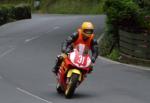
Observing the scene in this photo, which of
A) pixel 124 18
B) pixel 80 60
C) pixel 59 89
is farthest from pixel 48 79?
pixel 124 18

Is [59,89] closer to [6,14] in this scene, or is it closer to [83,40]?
[83,40]

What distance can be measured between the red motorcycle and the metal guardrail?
764 cm

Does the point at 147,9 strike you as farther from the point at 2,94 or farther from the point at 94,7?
the point at 94,7

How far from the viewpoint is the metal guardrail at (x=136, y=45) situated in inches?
870

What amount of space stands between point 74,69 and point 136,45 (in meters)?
8.69

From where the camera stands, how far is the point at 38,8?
77.2 m

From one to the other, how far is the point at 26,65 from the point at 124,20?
423 cm

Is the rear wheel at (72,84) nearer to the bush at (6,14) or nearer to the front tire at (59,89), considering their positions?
the front tire at (59,89)

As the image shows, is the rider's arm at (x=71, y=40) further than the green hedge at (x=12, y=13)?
No

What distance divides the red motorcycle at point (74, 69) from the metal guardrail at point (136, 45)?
7639 millimetres

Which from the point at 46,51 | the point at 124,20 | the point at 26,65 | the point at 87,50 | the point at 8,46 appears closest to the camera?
the point at 87,50

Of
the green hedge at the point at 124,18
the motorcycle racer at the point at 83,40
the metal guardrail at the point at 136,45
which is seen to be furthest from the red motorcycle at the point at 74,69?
the green hedge at the point at 124,18

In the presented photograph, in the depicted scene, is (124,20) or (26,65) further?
(124,20)

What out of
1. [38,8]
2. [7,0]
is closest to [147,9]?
[38,8]
